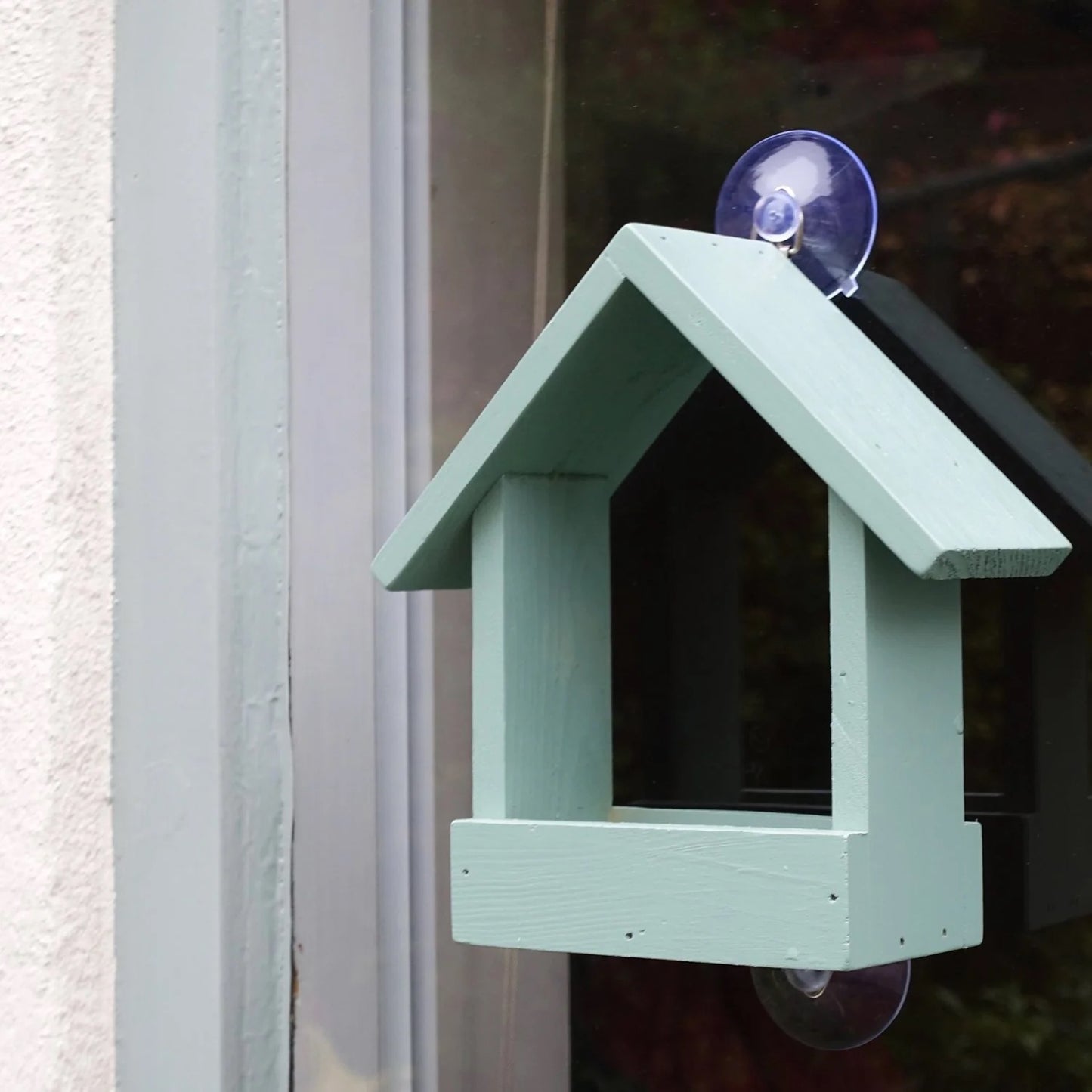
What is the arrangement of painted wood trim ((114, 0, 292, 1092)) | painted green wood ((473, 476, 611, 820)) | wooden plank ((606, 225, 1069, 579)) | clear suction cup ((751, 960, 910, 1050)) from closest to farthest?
wooden plank ((606, 225, 1069, 579))
painted green wood ((473, 476, 611, 820))
clear suction cup ((751, 960, 910, 1050))
painted wood trim ((114, 0, 292, 1092))

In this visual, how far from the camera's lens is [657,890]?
0.83 m

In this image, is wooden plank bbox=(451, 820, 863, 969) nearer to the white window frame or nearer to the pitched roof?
the pitched roof

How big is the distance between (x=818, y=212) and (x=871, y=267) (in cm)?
13

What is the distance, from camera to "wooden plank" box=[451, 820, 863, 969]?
0.78m

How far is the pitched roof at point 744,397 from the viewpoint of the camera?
783 millimetres

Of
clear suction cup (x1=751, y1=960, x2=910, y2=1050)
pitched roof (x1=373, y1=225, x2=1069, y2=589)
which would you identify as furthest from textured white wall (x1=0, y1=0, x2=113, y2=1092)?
clear suction cup (x1=751, y1=960, x2=910, y2=1050)

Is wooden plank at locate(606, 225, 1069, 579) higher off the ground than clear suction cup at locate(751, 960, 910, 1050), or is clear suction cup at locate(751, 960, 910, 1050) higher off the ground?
wooden plank at locate(606, 225, 1069, 579)

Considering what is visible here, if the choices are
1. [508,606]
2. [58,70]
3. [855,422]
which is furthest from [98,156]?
[855,422]

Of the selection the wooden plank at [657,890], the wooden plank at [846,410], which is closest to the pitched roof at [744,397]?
the wooden plank at [846,410]

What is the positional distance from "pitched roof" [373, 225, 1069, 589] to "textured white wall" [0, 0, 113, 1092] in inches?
14.1

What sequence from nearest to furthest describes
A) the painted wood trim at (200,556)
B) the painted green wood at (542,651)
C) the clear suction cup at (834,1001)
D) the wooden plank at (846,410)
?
the wooden plank at (846,410) < the painted green wood at (542,651) < the clear suction cup at (834,1001) < the painted wood trim at (200,556)

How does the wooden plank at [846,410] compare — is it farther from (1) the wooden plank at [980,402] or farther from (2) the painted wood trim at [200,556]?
(2) the painted wood trim at [200,556]

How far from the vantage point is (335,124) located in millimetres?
1283

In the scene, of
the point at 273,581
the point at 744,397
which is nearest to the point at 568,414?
the point at 744,397
